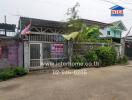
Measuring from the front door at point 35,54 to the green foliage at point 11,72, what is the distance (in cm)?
108

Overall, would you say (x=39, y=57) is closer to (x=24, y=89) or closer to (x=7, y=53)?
(x=7, y=53)

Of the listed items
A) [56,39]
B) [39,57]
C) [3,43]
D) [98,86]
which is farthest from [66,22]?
[98,86]

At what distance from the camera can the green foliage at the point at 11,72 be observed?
10.7 metres

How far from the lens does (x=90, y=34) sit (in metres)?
17.6

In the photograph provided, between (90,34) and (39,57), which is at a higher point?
(90,34)

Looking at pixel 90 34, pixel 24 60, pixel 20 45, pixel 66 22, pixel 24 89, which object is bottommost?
pixel 24 89

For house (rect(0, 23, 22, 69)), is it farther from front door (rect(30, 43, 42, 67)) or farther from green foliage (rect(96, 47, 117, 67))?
green foliage (rect(96, 47, 117, 67))

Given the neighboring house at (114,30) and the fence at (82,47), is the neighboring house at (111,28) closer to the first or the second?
the neighboring house at (114,30)

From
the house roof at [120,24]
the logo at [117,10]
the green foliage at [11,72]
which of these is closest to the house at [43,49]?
the green foliage at [11,72]

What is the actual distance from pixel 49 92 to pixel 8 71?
444 cm

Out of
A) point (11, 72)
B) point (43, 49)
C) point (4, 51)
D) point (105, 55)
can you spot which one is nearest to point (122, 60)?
point (105, 55)

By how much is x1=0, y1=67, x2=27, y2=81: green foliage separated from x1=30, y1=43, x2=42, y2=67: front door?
42.6 inches

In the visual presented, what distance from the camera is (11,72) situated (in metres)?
11.1

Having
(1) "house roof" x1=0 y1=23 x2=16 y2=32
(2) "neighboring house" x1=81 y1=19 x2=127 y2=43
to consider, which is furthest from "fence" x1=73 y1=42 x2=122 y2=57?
(2) "neighboring house" x1=81 y1=19 x2=127 y2=43
